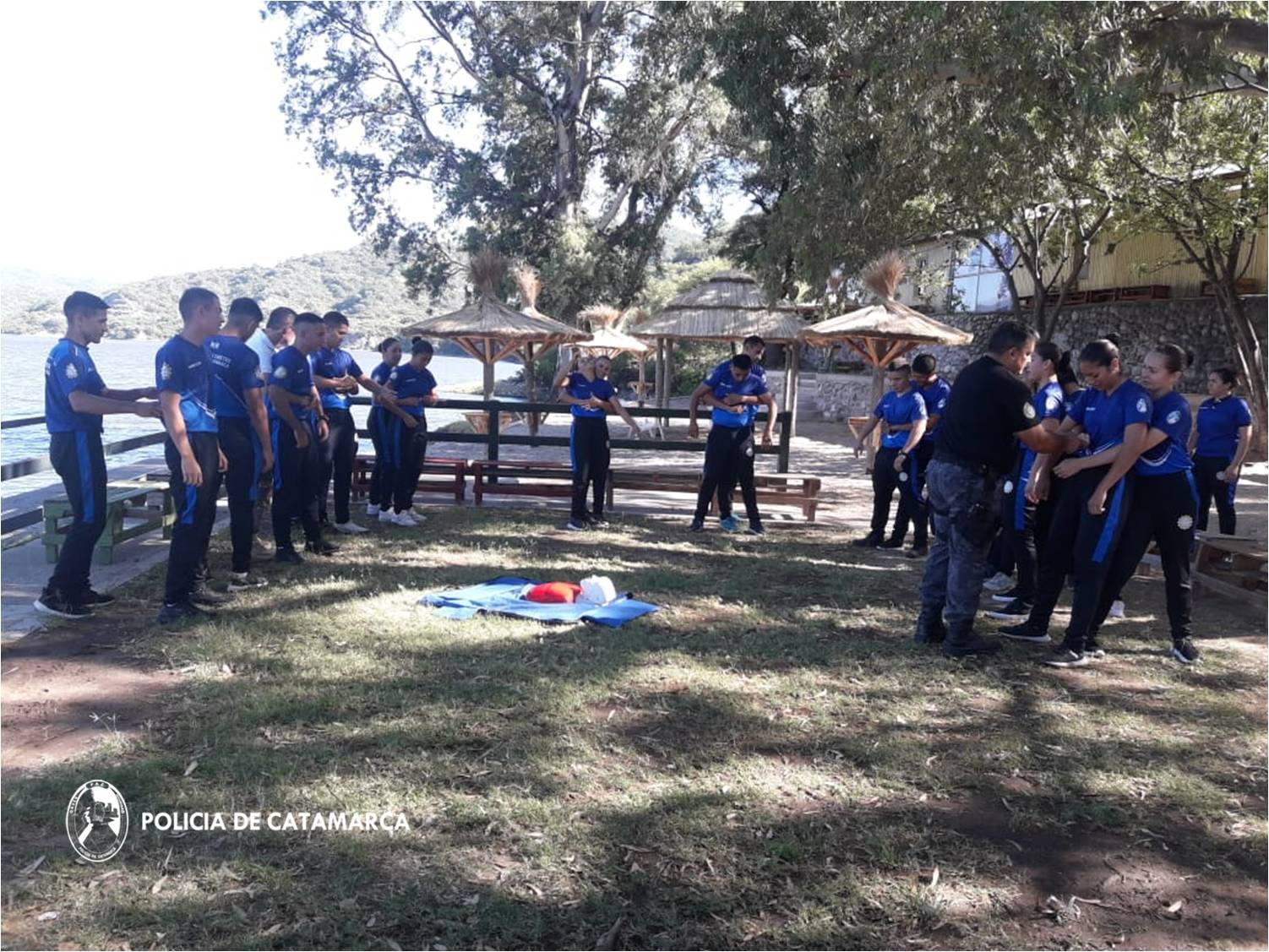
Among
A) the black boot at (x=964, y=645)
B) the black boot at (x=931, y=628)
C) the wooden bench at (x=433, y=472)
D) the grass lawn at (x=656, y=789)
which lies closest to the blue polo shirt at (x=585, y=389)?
the wooden bench at (x=433, y=472)

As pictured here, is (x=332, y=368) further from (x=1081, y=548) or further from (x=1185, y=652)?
(x=1185, y=652)

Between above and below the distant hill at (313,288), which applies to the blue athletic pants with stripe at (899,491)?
below

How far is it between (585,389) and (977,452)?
4.86 meters

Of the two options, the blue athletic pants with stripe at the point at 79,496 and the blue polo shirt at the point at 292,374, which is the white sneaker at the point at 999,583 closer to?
the blue polo shirt at the point at 292,374

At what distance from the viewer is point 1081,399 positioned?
600cm

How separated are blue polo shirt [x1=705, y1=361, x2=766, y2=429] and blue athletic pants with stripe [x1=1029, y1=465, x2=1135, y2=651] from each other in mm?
3735

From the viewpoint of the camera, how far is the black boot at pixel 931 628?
5938 millimetres

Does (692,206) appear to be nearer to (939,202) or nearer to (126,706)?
(939,202)

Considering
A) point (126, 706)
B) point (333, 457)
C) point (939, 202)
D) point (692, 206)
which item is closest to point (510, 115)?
point (692, 206)

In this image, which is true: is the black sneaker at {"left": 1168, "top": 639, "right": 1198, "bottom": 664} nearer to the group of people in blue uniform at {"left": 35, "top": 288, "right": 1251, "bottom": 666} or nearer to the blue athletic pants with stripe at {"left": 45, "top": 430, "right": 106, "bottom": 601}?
the group of people in blue uniform at {"left": 35, "top": 288, "right": 1251, "bottom": 666}

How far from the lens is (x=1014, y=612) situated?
6.83 meters

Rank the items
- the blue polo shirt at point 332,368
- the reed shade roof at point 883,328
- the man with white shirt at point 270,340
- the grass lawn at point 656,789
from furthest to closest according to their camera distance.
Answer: the reed shade roof at point 883,328 < the blue polo shirt at point 332,368 < the man with white shirt at point 270,340 < the grass lawn at point 656,789

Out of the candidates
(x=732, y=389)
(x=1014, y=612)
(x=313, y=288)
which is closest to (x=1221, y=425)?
(x=1014, y=612)

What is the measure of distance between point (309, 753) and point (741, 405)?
6.10 metres
